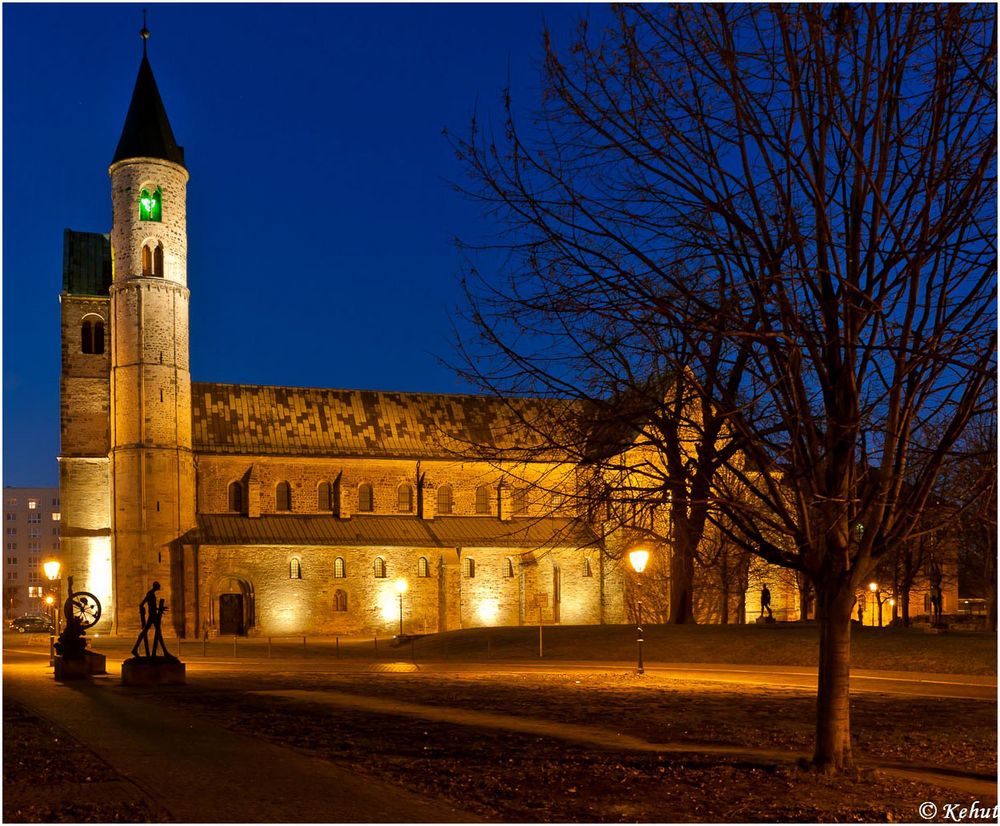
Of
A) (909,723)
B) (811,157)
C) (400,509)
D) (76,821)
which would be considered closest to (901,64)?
(811,157)

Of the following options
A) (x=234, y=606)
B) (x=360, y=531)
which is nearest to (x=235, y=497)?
(x=234, y=606)

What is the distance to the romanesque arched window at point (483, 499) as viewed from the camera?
65.9m

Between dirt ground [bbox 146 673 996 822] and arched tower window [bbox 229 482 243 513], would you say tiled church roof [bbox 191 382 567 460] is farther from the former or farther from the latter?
dirt ground [bbox 146 673 996 822]

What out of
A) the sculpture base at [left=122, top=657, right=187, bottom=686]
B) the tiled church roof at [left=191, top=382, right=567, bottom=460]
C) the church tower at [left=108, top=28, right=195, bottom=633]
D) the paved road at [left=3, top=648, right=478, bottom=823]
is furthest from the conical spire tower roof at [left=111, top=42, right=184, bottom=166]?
the paved road at [left=3, top=648, right=478, bottom=823]

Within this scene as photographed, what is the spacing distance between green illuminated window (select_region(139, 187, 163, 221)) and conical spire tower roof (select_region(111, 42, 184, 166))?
1.87 m

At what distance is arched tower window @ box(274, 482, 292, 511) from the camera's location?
202ft

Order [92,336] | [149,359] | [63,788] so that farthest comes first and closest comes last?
[92,336]
[149,359]
[63,788]

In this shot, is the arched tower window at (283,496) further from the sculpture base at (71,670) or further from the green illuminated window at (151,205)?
the sculpture base at (71,670)

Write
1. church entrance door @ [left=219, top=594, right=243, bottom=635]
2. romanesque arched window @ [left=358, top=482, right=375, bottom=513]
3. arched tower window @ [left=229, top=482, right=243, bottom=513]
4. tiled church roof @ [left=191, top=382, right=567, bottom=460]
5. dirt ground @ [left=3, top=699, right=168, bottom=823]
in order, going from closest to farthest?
dirt ground @ [left=3, top=699, right=168, bottom=823] < church entrance door @ [left=219, top=594, right=243, bottom=635] < arched tower window @ [left=229, top=482, right=243, bottom=513] < tiled church roof @ [left=191, top=382, right=567, bottom=460] < romanesque arched window @ [left=358, top=482, right=375, bottom=513]

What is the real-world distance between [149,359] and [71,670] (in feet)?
108

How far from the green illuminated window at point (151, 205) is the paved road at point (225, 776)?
144ft

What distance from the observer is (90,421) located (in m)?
61.4

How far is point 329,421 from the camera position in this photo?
64.6m

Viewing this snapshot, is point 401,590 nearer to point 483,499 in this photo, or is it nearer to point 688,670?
point 483,499
